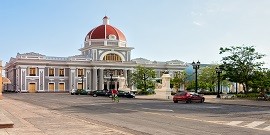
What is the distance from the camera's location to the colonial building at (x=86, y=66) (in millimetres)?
109250

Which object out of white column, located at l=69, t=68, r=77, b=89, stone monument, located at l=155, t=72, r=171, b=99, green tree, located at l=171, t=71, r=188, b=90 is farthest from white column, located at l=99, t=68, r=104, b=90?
stone monument, located at l=155, t=72, r=171, b=99

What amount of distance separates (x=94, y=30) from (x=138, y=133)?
10716 cm

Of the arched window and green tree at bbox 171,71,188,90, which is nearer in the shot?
green tree at bbox 171,71,188,90

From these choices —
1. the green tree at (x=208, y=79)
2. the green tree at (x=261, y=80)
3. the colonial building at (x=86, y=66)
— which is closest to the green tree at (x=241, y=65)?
the green tree at (x=261, y=80)

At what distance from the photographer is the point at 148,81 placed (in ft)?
332

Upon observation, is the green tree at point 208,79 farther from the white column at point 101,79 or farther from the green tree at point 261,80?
the green tree at point 261,80

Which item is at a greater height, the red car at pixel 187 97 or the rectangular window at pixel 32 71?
the rectangular window at pixel 32 71

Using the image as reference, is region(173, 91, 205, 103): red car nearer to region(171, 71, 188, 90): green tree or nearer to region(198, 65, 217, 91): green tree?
region(198, 65, 217, 91): green tree

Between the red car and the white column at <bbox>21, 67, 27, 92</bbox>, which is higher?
the white column at <bbox>21, 67, 27, 92</bbox>

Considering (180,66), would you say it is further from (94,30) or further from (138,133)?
(138,133)

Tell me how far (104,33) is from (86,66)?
11.1 m

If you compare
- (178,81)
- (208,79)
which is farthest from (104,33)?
(208,79)

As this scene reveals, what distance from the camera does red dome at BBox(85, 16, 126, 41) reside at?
11856 cm

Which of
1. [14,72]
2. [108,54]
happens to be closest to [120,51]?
[108,54]
